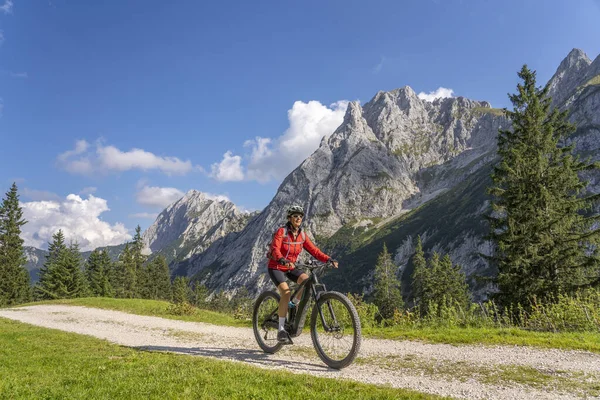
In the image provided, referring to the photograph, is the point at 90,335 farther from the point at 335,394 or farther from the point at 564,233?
the point at 564,233

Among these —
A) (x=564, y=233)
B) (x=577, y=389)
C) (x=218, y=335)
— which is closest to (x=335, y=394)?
(x=577, y=389)

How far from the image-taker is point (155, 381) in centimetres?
600

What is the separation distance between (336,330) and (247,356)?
9.35 ft

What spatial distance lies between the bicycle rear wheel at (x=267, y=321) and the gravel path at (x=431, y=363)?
0.93 feet

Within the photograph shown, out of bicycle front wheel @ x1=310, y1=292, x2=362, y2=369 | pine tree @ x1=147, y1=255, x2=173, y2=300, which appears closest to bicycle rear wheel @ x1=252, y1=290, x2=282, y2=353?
bicycle front wheel @ x1=310, y1=292, x2=362, y2=369

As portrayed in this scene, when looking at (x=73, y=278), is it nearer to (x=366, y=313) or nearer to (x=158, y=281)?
(x=158, y=281)

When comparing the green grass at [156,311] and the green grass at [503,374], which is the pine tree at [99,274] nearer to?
the green grass at [156,311]

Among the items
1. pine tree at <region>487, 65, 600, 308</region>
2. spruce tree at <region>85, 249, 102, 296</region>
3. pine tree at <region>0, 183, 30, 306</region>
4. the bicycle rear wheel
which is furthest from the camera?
spruce tree at <region>85, 249, 102, 296</region>

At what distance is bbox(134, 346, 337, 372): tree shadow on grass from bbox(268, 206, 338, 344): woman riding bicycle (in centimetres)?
66

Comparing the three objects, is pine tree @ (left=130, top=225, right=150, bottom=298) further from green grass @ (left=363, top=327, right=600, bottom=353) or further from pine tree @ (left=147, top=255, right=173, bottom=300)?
green grass @ (left=363, top=327, right=600, bottom=353)

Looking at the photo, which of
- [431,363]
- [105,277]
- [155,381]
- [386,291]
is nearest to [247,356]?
[155,381]

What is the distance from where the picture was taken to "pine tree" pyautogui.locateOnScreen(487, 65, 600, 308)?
18.4 m

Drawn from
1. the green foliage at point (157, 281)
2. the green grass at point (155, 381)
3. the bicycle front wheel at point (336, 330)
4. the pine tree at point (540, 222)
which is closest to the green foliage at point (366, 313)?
the bicycle front wheel at point (336, 330)

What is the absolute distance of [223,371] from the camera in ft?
21.9
